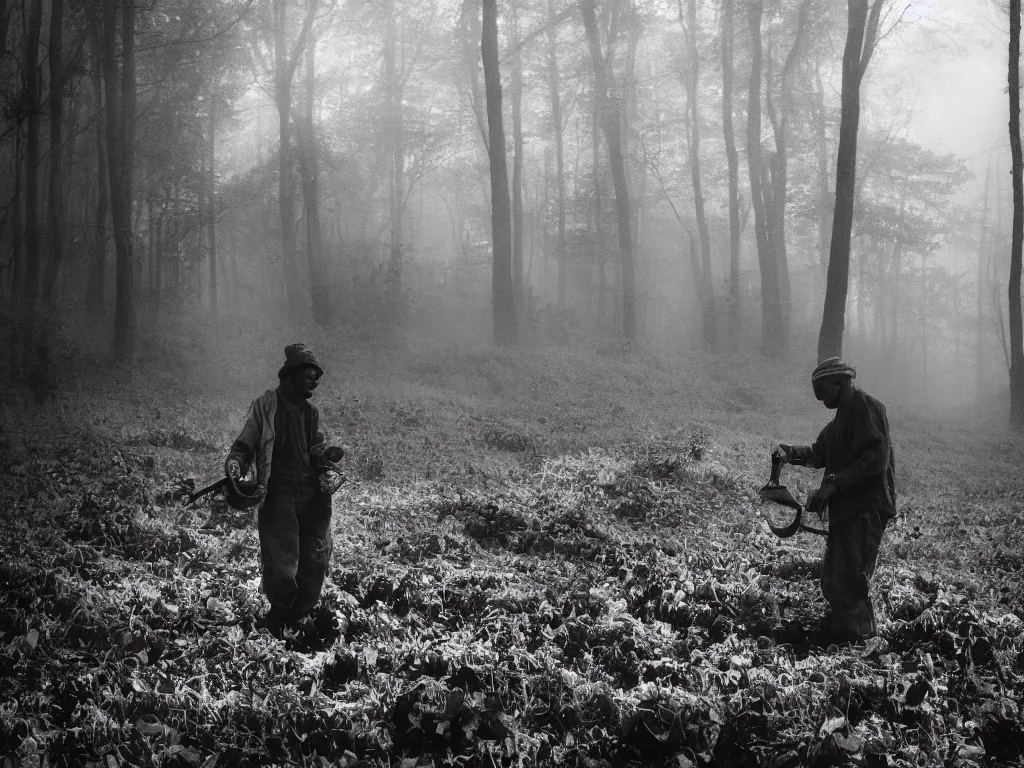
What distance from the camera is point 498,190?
19469 millimetres

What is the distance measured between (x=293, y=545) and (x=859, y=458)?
3993 mm

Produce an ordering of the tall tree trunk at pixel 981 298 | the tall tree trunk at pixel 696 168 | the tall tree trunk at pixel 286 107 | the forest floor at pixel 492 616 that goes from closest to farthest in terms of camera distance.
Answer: the forest floor at pixel 492 616
the tall tree trunk at pixel 286 107
the tall tree trunk at pixel 696 168
the tall tree trunk at pixel 981 298

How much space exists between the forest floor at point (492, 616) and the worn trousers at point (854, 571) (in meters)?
0.24

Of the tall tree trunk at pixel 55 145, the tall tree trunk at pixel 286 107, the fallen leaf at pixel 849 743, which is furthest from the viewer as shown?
the tall tree trunk at pixel 286 107

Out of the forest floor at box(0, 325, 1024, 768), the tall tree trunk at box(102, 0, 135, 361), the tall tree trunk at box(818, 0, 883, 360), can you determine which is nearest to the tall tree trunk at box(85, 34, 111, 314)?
the tall tree trunk at box(102, 0, 135, 361)

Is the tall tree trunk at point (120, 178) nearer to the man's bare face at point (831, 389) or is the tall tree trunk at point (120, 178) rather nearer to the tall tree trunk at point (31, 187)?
the tall tree trunk at point (31, 187)

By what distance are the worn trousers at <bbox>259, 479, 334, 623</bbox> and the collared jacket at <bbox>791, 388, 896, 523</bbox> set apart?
3517 mm

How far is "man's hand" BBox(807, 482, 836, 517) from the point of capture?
541cm

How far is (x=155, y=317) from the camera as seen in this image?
72.4 feet

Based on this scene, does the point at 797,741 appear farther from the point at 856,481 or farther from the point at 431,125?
the point at 431,125

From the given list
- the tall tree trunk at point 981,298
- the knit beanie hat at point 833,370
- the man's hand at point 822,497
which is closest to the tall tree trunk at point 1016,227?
the knit beanie hat at point 833,370

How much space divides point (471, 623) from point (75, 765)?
268cm

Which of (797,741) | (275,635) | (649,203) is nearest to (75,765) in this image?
(275,635)

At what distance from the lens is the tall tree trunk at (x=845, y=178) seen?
15.1 meters
